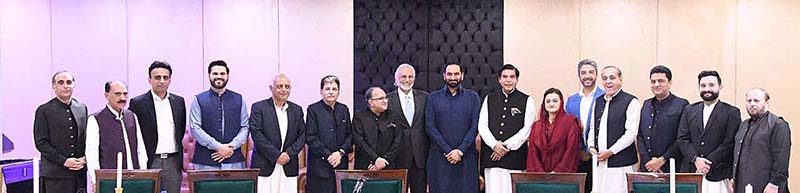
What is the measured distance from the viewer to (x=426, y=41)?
8469 millimetres

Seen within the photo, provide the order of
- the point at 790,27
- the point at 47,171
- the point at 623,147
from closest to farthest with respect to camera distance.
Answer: the point at 47,171 → the point at 623,147 → the point at 790,27

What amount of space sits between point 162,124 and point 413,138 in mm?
1756

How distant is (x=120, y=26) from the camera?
8117 millimetres

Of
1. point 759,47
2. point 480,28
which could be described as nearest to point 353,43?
point 480,28

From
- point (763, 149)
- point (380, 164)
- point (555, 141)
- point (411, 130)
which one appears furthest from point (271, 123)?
point (763, 149)

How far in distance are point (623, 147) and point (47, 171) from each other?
3.86 meters

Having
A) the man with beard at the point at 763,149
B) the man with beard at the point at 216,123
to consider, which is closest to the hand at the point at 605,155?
the man with beard at the point at 763,149

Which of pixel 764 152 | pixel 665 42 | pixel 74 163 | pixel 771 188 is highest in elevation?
pixel 665 42

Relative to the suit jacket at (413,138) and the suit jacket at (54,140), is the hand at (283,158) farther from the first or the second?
the suit jacket at (54,140)

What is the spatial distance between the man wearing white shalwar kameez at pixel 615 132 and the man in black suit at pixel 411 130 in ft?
4.00

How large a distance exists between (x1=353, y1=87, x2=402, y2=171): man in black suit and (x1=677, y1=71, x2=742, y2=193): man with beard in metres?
1.97

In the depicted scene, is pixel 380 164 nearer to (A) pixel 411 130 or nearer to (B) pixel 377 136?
(B) pixel 377 136

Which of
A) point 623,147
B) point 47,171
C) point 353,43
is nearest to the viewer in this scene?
point 47,171

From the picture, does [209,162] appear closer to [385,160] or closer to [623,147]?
[385,160]
